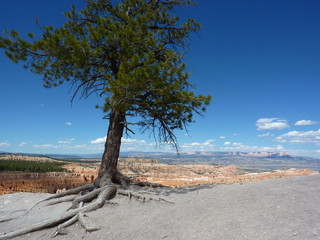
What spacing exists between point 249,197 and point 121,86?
4761 mm

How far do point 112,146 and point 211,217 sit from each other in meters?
5.06

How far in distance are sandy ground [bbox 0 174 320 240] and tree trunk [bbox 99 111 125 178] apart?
1617 mm

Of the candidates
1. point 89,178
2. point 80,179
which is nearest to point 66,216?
point 80,179

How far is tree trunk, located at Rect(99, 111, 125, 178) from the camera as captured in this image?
9023mm

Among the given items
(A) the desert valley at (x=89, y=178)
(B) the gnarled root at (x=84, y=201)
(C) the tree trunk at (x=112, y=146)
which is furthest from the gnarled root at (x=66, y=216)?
(A) the desert valley at (x=89, y=178)

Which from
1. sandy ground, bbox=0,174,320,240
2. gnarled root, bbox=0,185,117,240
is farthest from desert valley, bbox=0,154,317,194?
sandy ground, bbox=0,174,320,240

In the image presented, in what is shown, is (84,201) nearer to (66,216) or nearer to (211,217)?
(66,216)

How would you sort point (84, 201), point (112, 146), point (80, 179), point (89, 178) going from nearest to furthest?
point (84, 201), point (112, 146), point (80, 179), point (89, 178)

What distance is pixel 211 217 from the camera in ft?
16.8

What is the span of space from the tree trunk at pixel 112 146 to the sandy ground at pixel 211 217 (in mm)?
1617

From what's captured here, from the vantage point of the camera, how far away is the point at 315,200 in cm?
523

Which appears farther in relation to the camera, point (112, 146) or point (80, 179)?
point (80, 179)

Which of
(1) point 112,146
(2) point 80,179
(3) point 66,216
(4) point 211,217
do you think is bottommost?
(3) point 66,216

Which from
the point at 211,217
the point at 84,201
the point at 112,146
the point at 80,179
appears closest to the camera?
the point at 211,217
